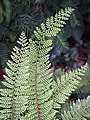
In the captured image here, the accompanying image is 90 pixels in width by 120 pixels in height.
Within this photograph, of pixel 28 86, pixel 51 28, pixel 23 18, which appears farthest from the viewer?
pixel 23 18

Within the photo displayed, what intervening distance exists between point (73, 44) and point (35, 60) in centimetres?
143

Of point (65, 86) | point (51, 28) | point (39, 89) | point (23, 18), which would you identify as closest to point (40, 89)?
point (39, 89)

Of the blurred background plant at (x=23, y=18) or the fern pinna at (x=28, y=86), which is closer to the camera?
the fern pinna at (x=28, y=86)

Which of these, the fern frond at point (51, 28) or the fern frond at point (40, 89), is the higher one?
the fern frond at point (51, 28)

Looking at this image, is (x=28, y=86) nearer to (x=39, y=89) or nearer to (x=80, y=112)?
(x=39, y=89)

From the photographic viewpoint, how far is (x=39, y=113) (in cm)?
136

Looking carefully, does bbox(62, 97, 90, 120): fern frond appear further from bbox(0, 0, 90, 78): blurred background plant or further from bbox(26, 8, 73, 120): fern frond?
bbox(0, 0, 90, 78): blurred background plant

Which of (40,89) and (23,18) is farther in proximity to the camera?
(23,18)

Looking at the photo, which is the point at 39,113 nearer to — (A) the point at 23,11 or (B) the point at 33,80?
(B) the point at 33,80

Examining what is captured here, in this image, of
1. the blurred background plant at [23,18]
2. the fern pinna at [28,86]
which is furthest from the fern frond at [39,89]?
the blurred background plant at [23,18]

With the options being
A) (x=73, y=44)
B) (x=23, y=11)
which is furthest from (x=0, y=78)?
(x=73, y=44)

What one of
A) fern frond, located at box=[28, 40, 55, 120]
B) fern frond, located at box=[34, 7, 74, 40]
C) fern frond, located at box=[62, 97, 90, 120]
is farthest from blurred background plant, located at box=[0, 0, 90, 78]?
fern frond, located at box=[62, 97, 90, 120]

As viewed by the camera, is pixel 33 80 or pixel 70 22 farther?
pixel 70 22

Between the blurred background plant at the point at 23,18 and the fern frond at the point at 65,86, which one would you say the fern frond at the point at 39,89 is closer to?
the fern frond at the point at 65,86
